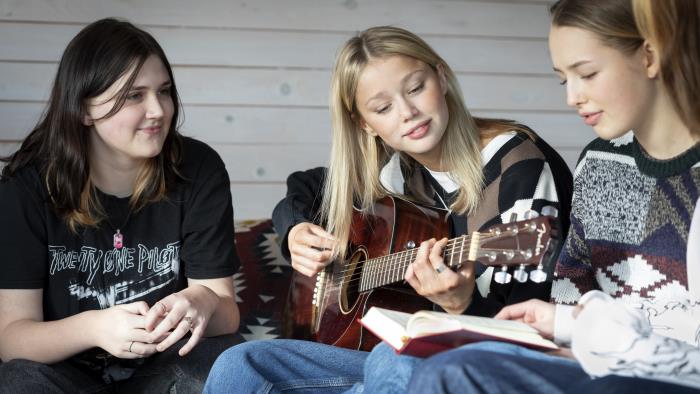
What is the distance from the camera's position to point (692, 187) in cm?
158

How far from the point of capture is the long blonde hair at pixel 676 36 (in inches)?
58.8

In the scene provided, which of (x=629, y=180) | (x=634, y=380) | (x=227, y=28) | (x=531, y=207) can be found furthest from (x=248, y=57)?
(x=634, y=380)

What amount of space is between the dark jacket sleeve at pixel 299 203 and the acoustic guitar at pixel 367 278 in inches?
5.2

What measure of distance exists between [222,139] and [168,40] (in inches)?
13.7

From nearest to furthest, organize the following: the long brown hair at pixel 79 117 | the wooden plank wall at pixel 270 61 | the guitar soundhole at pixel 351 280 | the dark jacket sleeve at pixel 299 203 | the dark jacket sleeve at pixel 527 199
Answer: the dark jacket sleeve at pixel 527 199, the long brown hair at pixel 79 117, the guitar soundhole at pixel 351 280, the dark jacket sleeve at pixel 299 203, the wooden plank wall at pixel 270 61

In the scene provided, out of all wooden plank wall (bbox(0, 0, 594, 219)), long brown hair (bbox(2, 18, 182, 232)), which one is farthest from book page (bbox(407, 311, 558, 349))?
wooden plank wall (bbox(0, 0, 594, 219))

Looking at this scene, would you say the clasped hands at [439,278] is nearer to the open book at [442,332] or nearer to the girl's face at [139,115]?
the open book at [442,332]

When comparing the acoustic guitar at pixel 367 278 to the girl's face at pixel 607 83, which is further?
the acoustic guitar at pixel 367 278

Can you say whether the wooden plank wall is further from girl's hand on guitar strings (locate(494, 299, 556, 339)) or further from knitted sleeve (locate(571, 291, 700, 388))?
knitted sleeve (locate(571, 291, 700, 388))

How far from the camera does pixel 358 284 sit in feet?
6.98

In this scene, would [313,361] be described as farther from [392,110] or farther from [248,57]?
[248,57]

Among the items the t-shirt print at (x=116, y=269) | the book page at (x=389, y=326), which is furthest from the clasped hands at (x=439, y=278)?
the t-shirt print at (x=116, y=269)

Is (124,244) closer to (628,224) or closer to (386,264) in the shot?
(386,264)

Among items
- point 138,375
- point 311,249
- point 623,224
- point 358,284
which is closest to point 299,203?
point 311,249
